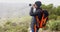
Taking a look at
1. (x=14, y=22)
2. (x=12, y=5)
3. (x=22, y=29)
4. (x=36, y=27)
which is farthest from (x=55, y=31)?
(x=12, y=5)

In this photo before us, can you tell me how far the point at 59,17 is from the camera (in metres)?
11.9

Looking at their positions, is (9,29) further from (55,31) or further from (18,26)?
(55,31)

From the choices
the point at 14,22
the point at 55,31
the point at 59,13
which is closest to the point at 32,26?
the point at 55,31

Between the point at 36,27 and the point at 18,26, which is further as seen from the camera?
the point at 18,26

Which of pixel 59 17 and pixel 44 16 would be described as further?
pixel 59 17

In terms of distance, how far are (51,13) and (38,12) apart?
Result: 5.66m

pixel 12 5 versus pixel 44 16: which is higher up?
pixel 44 16

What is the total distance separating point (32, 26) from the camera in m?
7.43

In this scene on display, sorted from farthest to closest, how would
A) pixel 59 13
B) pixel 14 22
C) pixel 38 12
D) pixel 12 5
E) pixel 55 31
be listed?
pixel 12 5, pixel 59 13, pixel 14 22, pixel 55 31, pixel 38 12

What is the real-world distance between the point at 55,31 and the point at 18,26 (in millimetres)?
1423

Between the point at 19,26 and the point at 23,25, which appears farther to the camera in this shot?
the point at 23,25

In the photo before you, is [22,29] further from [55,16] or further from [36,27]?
[36,27]

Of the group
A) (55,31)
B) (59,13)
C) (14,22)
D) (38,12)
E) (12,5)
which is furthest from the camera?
(12,5)

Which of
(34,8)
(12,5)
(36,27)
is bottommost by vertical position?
(12,5)
